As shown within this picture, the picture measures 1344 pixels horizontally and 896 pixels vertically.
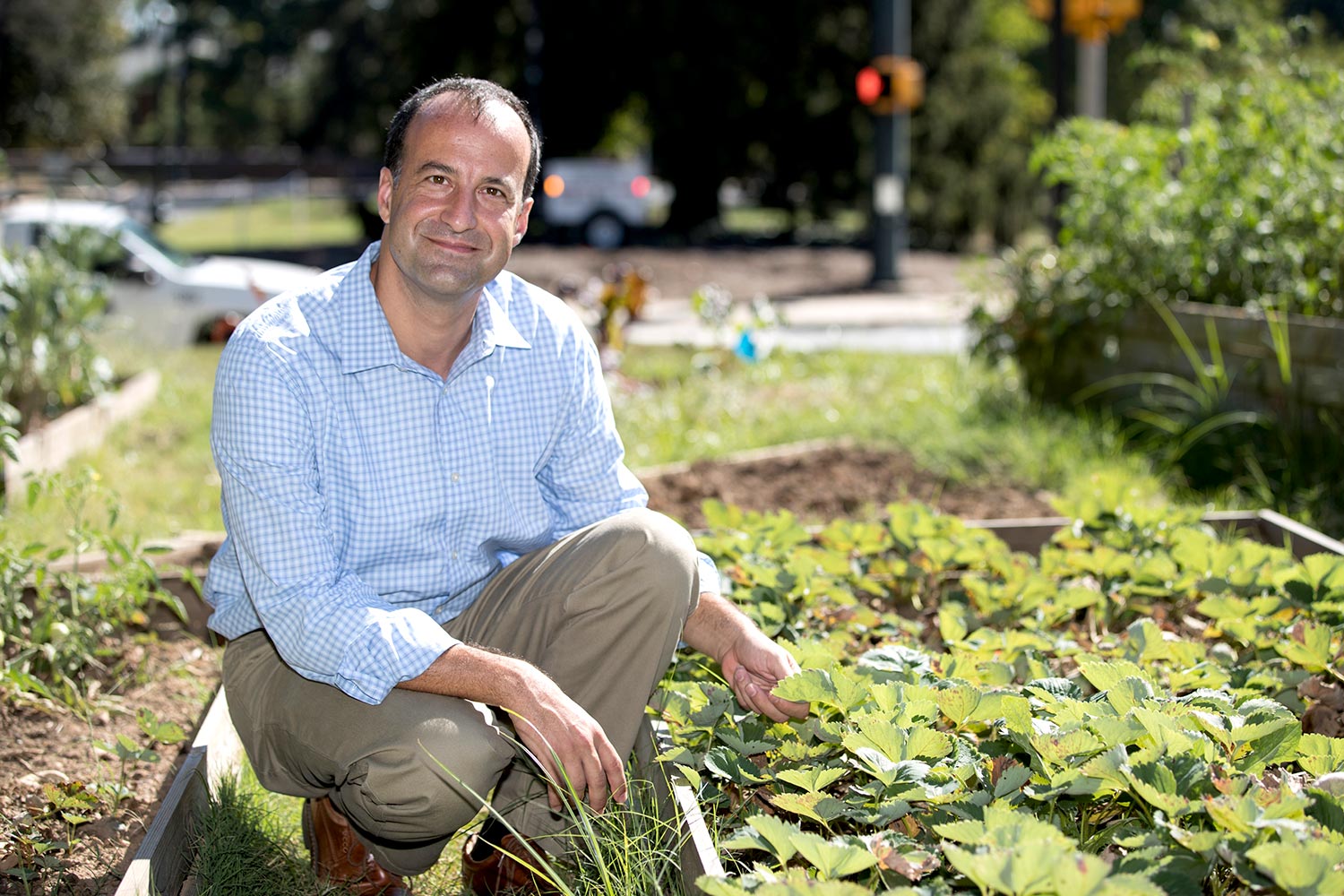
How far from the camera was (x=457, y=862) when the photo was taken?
9.57ft

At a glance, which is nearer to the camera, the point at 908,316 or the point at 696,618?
the point at 696,618

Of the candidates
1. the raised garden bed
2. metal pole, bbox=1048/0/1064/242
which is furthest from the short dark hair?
metal pole, bbox=1048/0/1064/242

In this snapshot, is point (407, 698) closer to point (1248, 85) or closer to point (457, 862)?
point (457, 862)

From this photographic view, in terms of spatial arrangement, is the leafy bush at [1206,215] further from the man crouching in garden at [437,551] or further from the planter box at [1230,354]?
the man crouching in garden at [437,551]

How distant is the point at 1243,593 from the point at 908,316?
35.6ft

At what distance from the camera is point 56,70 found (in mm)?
33594

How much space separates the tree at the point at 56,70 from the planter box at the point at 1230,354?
30665mm

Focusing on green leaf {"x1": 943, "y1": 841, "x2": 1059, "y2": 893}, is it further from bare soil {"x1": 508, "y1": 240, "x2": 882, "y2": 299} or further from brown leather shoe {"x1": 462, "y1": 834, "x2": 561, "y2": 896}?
bare soil {"x1": 508, "y1": 240, "x2": 882, "y2": 299}

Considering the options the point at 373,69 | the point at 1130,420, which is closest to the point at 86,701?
the point at 1130,420

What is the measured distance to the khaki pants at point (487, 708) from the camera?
2473 millimetres

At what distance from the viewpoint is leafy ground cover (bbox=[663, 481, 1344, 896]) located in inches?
75.2

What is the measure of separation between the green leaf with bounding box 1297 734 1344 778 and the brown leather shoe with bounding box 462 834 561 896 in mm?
1348

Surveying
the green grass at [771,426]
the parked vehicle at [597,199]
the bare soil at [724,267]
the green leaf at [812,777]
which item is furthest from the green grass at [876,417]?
the parked vehicle at [597,199]

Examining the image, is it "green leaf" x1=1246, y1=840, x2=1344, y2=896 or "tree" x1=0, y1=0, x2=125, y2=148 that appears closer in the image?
"green leaf" x1=1246, y1=840, x2=1344, y2=896
